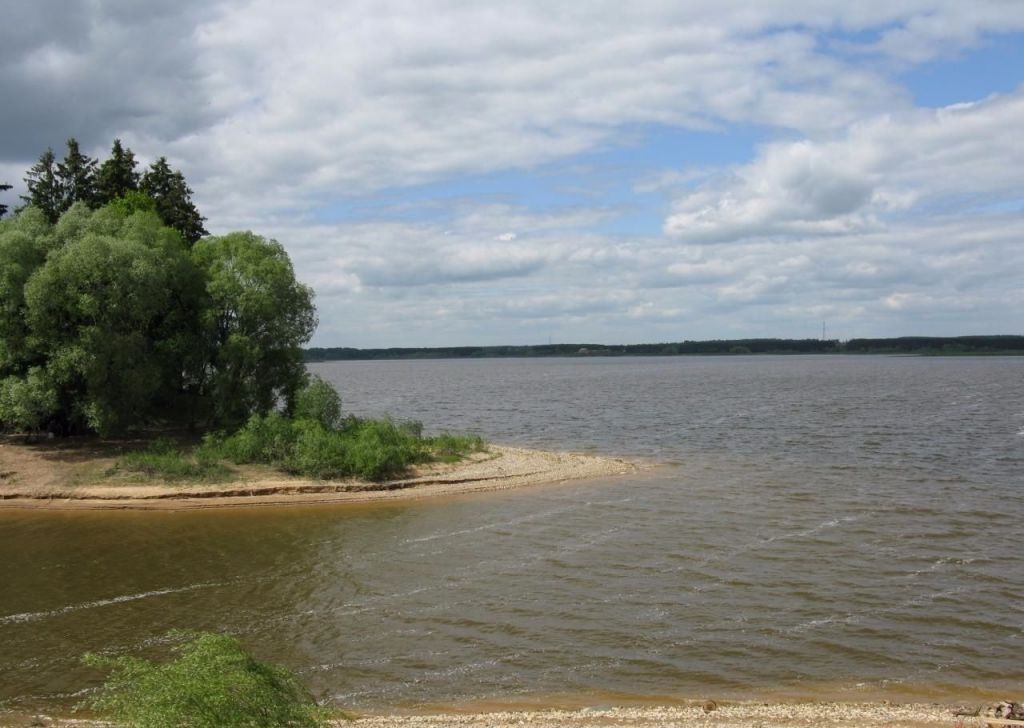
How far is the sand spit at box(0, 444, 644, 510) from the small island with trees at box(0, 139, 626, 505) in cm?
10

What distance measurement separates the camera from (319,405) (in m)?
39.0

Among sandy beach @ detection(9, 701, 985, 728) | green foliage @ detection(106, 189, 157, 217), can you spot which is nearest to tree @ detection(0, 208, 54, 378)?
green foliage @ detection(106, 189, 157, 217)

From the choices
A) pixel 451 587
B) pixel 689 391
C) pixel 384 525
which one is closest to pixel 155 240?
pixel 384 525

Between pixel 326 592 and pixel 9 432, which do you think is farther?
pixel 9 432

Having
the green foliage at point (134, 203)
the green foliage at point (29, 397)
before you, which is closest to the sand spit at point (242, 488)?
the green foliage at point (29, 397)

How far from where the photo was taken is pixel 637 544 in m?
24.8

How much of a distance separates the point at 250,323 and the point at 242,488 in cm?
945

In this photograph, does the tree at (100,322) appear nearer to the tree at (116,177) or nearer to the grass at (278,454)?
the grass at (278,454)

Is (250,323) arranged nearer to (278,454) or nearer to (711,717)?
(278,454)

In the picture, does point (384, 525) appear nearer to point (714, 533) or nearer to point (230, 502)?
point (230, 502)

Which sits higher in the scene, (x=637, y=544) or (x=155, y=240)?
(x=155, y=240)

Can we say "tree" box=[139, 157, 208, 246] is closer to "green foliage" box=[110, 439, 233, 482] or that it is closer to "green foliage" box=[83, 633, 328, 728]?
"green foliage" box=[110, 439, 233, 482]

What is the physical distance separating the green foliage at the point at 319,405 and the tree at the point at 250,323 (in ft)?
5.73

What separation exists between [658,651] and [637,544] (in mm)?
8783
